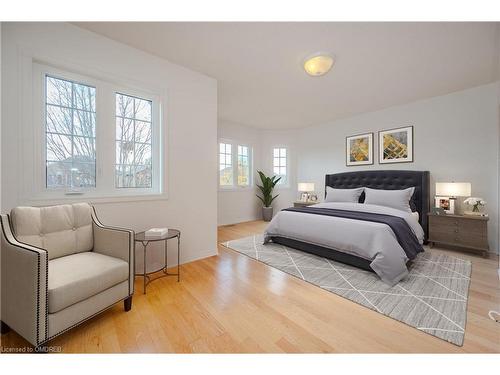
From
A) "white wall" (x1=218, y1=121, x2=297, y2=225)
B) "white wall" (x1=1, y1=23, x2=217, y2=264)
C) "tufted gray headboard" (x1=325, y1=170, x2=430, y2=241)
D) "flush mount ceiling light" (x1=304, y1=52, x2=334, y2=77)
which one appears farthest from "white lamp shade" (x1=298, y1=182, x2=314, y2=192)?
"flush mount ceiling light" (x1=304, y1=52, x2=334, y2=77)

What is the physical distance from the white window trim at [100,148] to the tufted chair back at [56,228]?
28 centimetres

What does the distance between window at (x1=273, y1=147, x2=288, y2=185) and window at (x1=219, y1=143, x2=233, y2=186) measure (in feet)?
4.49

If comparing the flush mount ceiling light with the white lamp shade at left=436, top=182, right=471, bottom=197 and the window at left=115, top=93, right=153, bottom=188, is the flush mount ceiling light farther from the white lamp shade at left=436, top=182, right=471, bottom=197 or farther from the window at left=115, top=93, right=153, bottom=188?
the white lamp shade at left=436, top=182, right=471, bottom=197

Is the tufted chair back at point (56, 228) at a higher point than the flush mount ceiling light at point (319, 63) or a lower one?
lower

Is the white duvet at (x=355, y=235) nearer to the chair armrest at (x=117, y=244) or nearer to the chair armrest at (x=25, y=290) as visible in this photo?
the chair armrest at (x=117, y=244)

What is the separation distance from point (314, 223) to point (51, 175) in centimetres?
293

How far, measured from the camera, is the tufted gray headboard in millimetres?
3484

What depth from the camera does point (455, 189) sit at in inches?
121

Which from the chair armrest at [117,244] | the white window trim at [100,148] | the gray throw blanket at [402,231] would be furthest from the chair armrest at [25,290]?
the gray throw blanket at [402,231]

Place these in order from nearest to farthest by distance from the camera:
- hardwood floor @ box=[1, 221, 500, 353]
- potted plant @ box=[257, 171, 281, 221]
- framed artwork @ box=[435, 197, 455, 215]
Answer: hardwood floor @ box=[1, 221, 500, 353] < framed artwork @ box=[435, 197, 455, 215] < potted plant @ box=[257, 171, 281, 221]

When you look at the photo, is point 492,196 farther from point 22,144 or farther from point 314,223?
point 22,144

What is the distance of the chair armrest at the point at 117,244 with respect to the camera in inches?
64.9

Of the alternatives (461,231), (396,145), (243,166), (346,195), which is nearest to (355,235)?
(346,195)
